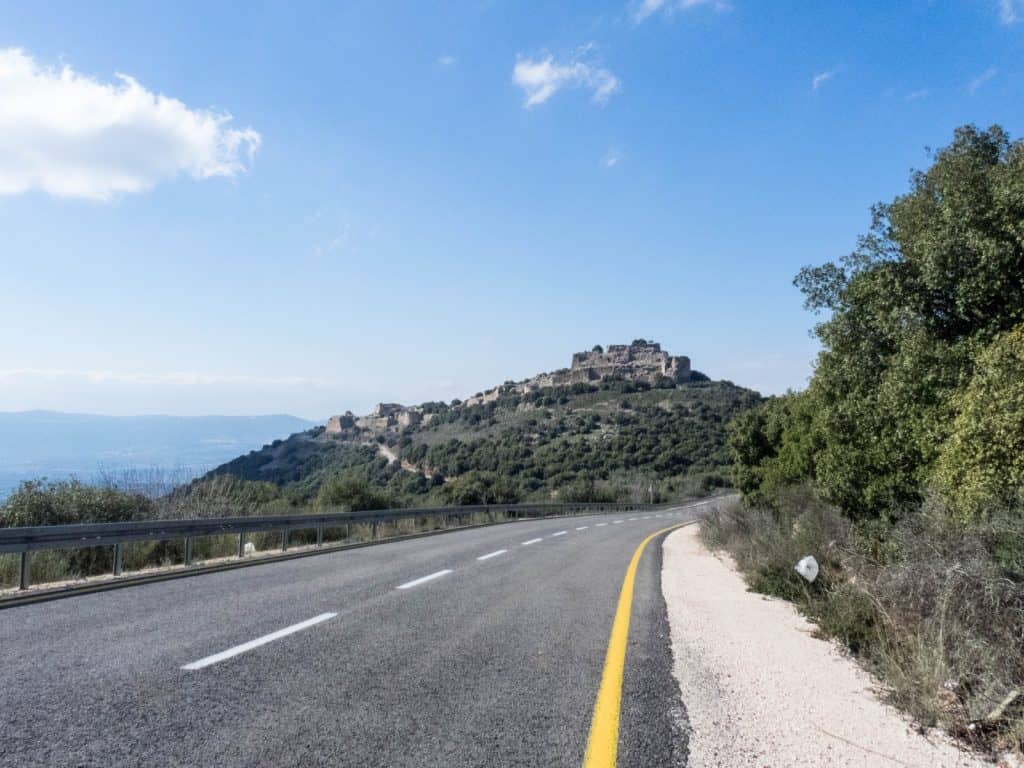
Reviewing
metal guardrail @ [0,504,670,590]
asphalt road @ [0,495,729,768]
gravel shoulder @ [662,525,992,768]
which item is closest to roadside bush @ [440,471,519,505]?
metal guardrail @ [0,504,670,590]

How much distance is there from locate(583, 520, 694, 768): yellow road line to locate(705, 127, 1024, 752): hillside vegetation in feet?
6.72

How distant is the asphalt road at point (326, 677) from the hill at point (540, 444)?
63.0 feet

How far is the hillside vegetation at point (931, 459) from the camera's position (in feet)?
17.2

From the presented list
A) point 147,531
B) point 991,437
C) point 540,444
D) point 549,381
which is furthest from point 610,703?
point 549,381

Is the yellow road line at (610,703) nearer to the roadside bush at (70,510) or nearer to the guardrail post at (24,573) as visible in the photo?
the guardrail post at (24,573)

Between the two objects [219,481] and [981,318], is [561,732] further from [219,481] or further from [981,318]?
[219,481]

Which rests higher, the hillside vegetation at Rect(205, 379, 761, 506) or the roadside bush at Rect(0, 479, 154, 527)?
the hillside vegetation at Rect(205, 379, 761, 506)

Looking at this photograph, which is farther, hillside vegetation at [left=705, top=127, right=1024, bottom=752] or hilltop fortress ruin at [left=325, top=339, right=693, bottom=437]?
hilltop fortress ruin at [left=325, top=339, right=693, bottom=437]

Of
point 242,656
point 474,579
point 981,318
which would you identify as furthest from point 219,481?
point 981,318

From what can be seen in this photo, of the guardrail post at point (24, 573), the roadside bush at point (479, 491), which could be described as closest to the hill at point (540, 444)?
the roadside bush at point (479, 491)

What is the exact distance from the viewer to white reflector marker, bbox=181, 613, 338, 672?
5527mm

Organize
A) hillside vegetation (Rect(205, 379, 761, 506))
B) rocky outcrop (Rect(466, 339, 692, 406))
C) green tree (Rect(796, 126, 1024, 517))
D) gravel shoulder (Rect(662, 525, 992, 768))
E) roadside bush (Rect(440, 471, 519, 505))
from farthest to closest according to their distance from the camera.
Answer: rocky outcrop (Rect(466, 339, 692, 406)) < hillside vegetation (Rect(205, 379, 761, 506)) < roadside bush (Rect(440, 471, 519, 505)) < green tree (Rect(796, 126, 1024, 517)) < gravel shoulder (Rect(662, 525, 992, 768))

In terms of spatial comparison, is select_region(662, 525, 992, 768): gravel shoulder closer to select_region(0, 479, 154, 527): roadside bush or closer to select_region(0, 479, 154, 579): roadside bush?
select_region(0, 479, 154, 579): roadside bush

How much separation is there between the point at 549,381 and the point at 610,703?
158 m
